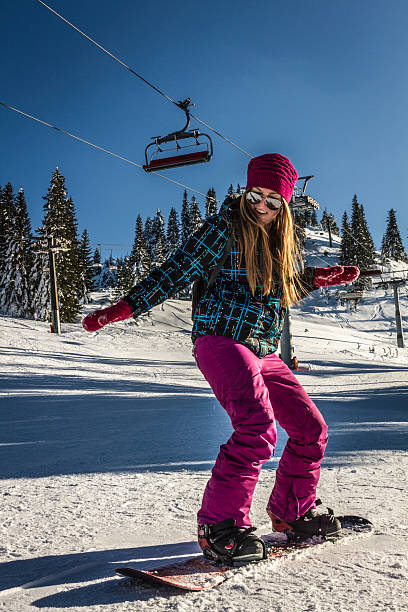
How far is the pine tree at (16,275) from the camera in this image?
1618 inches

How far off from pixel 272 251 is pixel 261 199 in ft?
0.90

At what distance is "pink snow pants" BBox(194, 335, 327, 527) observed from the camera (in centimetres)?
177

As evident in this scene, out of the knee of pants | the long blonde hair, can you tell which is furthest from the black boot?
the long blonde hair

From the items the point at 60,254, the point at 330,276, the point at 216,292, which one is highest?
the point at 60,254

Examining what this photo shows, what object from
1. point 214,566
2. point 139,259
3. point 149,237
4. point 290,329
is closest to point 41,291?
point 290,329

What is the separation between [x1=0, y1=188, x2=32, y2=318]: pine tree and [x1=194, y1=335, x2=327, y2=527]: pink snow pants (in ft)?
135

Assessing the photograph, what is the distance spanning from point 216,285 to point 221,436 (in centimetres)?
262

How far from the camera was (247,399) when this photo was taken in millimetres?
1821

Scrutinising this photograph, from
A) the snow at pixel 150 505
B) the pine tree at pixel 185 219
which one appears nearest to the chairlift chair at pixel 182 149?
the snow at pixel 150 505

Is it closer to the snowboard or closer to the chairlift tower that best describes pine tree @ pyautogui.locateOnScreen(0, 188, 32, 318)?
the chairlift tower

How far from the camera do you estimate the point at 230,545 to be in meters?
1.69

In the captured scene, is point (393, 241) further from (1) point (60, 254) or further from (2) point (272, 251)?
(2) point (272, 251)

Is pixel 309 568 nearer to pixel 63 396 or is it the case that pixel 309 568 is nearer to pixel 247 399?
pixel 247 399

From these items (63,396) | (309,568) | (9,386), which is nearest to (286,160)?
(309,568)
